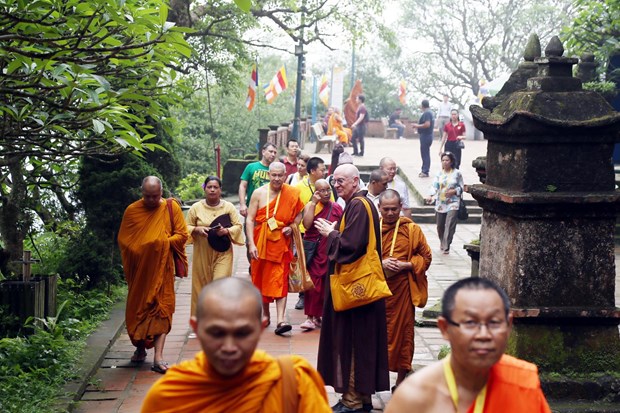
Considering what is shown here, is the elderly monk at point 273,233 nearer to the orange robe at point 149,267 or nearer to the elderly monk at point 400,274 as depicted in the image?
the orange robe at point 149,267

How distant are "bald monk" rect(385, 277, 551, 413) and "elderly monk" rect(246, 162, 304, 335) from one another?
6.79 meters

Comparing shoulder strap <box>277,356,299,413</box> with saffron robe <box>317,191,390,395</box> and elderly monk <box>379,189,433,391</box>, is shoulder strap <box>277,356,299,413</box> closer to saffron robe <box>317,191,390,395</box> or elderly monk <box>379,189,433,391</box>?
saffron robe <box>317,191,390,395</box>

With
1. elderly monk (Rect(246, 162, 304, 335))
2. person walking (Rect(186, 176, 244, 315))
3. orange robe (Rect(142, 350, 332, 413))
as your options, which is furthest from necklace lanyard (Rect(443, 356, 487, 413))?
elderly monk (Rect(246, 162, 304, 335))

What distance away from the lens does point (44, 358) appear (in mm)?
8711

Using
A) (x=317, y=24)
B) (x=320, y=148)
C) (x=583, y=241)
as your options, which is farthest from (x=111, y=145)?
(x=320, y=148)

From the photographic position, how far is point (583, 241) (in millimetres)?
7223

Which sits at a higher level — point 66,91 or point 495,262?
point 66,91

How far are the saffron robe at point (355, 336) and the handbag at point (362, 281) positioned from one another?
0.05m

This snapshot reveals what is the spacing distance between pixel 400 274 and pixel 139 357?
254 centimetres

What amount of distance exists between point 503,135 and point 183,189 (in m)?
17.2

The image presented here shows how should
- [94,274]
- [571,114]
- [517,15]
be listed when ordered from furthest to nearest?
[517,15] < [94,274] < [571,114]

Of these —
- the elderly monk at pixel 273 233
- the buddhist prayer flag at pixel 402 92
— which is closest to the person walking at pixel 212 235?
the elderly monk at pixel 273 233

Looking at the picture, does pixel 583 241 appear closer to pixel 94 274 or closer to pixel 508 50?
pixel 94 274

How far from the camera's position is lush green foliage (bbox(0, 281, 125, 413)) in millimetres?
7633
